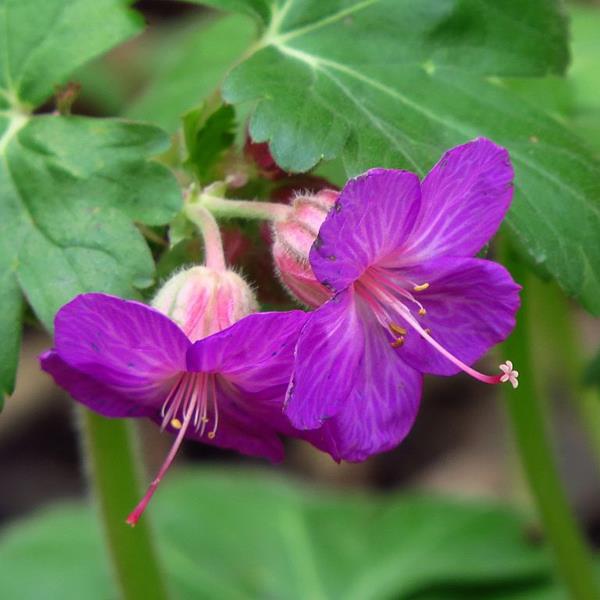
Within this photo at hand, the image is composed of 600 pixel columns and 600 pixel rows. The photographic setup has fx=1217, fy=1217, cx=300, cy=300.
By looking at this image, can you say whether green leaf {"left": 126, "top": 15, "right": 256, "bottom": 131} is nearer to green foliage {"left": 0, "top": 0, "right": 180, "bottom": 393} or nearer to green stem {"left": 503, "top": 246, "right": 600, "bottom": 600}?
green foliage {"left": 0, "top": 0, "right": 180, "bottom": 393}

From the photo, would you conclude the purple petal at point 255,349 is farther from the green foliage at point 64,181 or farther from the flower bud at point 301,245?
the green foliage at point 64,181

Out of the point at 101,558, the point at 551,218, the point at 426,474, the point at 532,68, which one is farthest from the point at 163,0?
the point at 551,218

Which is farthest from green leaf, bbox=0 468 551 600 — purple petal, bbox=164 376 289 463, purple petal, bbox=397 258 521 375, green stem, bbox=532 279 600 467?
purple petal, bbox=397 258 521 375

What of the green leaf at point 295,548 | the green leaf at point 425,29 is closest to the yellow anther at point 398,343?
the green leaf at point 425,29

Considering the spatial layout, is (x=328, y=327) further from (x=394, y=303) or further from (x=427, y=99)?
(x=427, y=99)

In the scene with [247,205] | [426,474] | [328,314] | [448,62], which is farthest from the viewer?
[426,474]

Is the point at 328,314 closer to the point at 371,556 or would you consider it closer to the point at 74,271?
the point at 74,271

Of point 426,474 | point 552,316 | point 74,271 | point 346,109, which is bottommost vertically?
point 426,474

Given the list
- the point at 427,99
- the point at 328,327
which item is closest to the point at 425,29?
the point at 427,99
